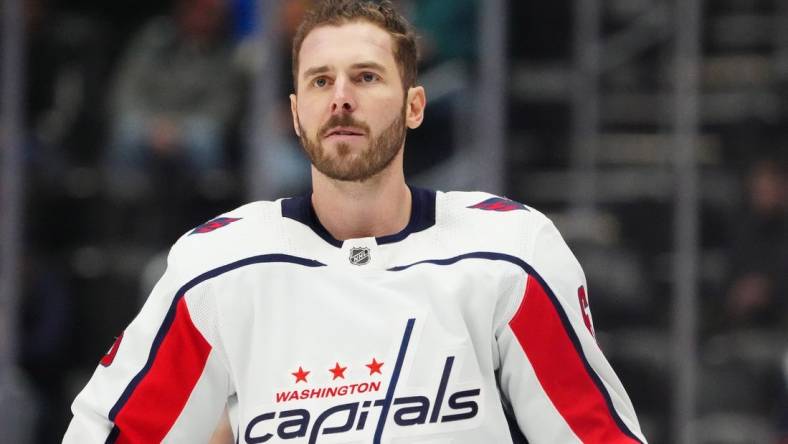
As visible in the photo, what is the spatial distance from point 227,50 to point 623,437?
A: 3.37 m

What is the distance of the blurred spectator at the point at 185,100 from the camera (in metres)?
5.29

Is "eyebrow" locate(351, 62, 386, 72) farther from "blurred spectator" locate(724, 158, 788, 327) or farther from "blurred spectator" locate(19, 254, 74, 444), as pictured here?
"blurred spectator" locate(19, 254, 74, 444)

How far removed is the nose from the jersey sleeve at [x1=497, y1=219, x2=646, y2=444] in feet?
→ 1.16

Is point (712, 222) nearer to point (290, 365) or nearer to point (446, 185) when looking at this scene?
point (446, 185)

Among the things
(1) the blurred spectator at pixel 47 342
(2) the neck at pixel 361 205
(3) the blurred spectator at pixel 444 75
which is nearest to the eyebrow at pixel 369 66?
(2) the neck at pixel 361 205

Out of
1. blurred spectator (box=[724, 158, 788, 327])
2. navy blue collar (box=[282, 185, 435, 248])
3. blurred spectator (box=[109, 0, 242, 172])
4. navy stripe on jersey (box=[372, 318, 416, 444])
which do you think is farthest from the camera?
blurred spectator (box=[109, 0, 242, 172])

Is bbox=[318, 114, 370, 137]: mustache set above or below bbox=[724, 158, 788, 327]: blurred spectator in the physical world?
above

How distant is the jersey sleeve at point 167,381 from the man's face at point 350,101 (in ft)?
0.95

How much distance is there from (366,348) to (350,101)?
0.38 meters

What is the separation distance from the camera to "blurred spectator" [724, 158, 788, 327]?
4.98m

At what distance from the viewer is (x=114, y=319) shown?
534 centimetres

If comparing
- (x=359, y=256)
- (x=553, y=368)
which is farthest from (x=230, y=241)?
(x=553, y=368)

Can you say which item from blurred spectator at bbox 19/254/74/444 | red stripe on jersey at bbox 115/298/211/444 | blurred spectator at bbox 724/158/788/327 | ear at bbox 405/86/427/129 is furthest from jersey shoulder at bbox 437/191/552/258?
blurred spectator at bbox 19/254/74/444

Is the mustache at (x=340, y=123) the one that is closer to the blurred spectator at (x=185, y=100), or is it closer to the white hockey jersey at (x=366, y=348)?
the white hockey jersey at (x=366, y=348)
